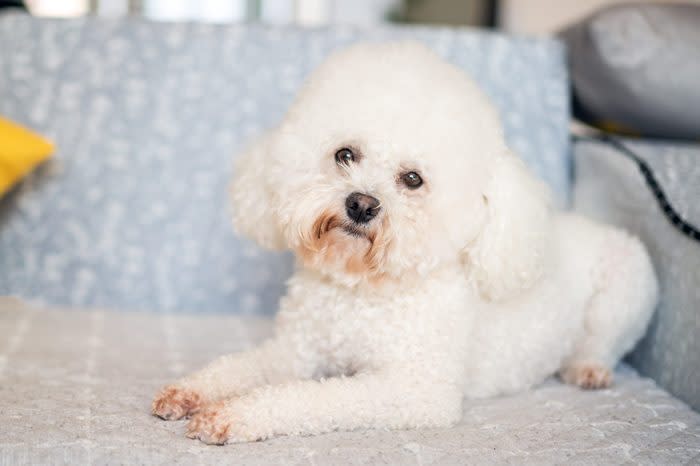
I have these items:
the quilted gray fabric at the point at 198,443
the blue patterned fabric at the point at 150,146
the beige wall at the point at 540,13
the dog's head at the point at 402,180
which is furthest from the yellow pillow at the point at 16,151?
the beige wall at the point at 540,13

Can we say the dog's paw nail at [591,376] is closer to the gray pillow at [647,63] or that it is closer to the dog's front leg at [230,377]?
the dog's front leg at [230,377]

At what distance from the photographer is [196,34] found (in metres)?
2.05

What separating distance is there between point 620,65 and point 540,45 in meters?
0.29

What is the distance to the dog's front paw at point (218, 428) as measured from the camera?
112 centimetres

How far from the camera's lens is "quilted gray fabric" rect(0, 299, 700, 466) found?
1.08m

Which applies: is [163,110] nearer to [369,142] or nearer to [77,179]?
[77,179]

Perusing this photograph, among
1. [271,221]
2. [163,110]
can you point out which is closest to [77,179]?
[163,110]

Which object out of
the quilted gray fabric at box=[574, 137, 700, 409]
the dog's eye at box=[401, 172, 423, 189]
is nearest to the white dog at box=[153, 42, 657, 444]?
the dog's eye at box=[401, 172, 423, 189]

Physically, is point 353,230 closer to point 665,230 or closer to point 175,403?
point 175,403

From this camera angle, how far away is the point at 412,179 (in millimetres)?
1305

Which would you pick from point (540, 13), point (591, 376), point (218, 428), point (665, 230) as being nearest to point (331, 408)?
point (218, 428)

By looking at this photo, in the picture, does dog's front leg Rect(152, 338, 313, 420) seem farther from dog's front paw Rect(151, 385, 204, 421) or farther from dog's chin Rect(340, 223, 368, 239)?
dog's chin Rect(340, 223, 368, 239)

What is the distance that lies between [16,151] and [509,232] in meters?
1.19

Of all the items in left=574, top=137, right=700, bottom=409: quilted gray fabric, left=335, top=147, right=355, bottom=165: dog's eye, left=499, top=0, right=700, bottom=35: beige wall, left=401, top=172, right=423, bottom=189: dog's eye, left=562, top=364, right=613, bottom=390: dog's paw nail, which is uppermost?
left=499, top=0, right=700, bottom=35: beige wall
